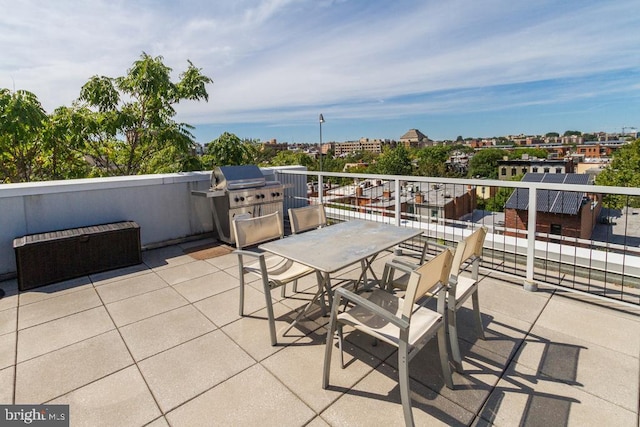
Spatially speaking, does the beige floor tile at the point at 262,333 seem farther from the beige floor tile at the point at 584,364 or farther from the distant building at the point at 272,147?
the distant building at the point at 272,147

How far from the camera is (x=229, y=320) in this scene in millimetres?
2734

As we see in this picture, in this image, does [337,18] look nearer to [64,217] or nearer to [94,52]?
[94,52]

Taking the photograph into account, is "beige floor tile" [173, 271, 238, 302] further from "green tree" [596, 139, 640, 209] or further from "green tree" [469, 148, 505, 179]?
"green tree" [469, 148, 505, 179]

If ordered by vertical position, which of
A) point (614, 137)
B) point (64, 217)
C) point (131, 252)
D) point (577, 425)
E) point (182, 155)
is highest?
point (614, 137)

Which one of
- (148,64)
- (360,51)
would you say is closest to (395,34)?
(360,51)

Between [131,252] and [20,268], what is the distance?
1.07 metres

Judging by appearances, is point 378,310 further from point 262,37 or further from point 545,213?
point 262,37

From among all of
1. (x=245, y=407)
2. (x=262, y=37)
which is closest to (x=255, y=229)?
(x=245, y=407)

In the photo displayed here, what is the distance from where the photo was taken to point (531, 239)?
10.4 feet

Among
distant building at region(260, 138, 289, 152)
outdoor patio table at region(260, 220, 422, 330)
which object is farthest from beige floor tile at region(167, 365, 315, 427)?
distant building at region(260, 138, 289, 152)

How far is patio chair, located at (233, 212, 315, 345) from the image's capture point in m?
2.43

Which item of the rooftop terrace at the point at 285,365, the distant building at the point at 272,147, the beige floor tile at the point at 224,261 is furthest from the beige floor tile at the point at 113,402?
the distant building at the point at 272,147

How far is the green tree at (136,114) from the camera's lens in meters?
6.78
